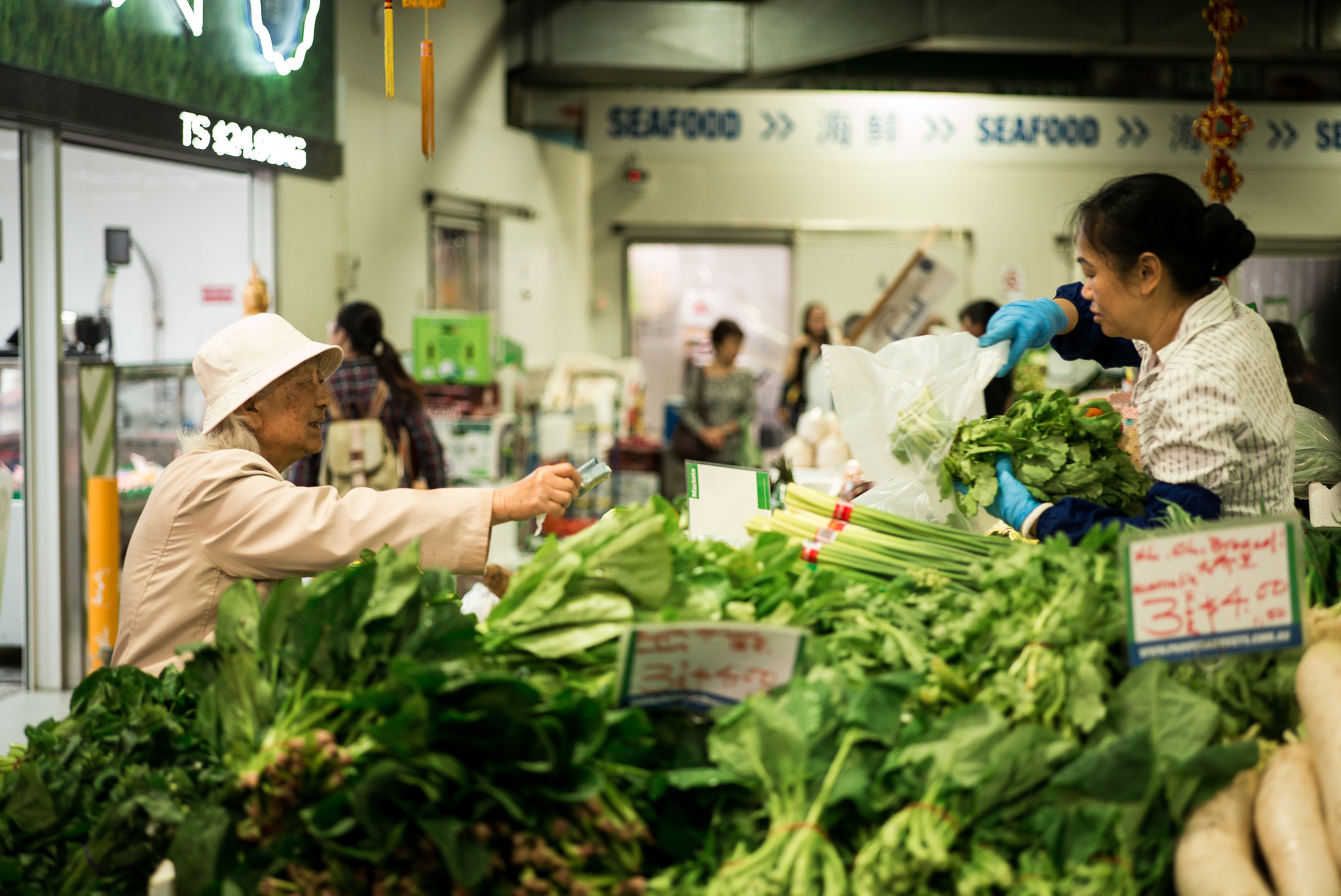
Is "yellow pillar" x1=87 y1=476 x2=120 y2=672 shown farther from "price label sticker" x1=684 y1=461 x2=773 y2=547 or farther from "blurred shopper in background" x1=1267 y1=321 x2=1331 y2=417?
"blurred shopper in background" x1=1267 y1=321 x2=1331 y2=417

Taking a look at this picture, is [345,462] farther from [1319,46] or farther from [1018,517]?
[1319,46]

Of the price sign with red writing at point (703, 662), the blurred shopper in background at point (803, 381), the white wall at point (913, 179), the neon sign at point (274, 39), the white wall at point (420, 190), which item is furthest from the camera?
the white wall at point (913, 179)

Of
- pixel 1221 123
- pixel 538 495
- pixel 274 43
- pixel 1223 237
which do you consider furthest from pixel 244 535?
pixel 274 43

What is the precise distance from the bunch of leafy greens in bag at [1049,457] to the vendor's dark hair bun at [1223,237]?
0.33 meters

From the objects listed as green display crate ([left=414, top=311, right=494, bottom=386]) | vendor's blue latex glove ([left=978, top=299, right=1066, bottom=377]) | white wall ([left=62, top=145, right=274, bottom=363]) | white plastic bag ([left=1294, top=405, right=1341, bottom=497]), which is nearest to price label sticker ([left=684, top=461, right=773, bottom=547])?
vendor's blue latex glove ([left=978, top=299, right=1066, bottom=377])

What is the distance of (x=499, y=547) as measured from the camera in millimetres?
8117

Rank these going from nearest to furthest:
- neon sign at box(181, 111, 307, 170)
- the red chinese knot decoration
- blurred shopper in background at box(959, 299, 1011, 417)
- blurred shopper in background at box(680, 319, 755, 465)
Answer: the red chinese knot decoration → blurred shopper in background at box(959, 299, 1011, 417) → neon sign at box(181, 111, 307, 170) → blurred shopper in background at box(680, 319, 755, 465)

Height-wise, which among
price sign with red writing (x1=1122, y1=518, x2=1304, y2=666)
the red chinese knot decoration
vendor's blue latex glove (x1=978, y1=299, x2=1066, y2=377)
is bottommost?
price sign with red writing (x1=1122, y1=518, x2=1304, y2=666)

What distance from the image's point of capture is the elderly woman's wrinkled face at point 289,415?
2.30m

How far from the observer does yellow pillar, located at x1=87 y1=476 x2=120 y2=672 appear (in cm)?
512

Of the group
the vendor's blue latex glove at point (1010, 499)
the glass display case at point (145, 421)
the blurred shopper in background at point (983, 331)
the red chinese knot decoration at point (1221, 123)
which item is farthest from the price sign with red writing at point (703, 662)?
the glass display case at point (145, 421)

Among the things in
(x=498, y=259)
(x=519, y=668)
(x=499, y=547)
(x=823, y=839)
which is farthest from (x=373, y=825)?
(x=498, y=259)

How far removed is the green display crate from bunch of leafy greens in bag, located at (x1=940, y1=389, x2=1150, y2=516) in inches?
214

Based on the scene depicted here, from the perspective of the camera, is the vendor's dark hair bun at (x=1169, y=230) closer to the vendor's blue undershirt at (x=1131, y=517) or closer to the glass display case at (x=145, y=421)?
the vendor's blue undershirt at (x=1131, y=517)
